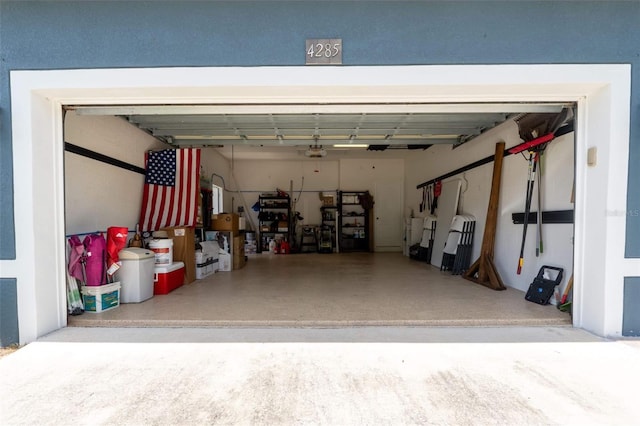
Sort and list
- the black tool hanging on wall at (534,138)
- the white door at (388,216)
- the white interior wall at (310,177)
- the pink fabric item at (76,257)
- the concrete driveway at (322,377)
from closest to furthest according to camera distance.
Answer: the concrete driveway at (322,377) → the pink fabric item at (76,257) → the black tool hanging on wall at (534,138) → the white door at (388,216) → the white interior wall at (310,177)

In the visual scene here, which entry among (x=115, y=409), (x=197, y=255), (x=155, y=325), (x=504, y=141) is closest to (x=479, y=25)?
(x=504, y=141)

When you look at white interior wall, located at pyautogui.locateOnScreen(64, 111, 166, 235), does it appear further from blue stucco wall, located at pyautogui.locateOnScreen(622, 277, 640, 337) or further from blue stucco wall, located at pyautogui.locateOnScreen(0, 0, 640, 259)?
blue stucco wall, located at pyautogui.locateOnScreen(622, 277, 640, 337)

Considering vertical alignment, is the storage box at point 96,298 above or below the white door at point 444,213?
below

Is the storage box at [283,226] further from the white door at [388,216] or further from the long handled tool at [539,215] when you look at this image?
the long handled tool at [539,215]

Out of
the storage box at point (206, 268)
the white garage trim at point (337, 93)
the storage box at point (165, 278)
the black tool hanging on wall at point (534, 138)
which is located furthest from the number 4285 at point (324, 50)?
the storage box at point (206, 268)

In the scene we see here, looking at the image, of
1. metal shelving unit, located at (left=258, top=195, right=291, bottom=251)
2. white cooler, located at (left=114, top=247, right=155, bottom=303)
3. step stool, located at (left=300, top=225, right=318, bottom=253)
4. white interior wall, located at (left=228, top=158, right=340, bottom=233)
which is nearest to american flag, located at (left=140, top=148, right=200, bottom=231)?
white cooler, located at (left=114, top=247, right=155, bottom=303)

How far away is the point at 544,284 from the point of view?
374cm

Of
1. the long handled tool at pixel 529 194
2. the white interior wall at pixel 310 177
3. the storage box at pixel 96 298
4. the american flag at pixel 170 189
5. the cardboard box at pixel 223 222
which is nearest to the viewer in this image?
the storage box at pixel 96 298

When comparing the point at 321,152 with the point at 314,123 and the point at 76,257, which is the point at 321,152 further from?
the point at 76,257

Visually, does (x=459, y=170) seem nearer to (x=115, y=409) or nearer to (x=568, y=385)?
(x=568, y=385)

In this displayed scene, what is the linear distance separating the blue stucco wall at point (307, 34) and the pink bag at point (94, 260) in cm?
71

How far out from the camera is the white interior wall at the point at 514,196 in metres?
3.68

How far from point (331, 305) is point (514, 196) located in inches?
125

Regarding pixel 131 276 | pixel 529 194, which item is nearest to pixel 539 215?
pixel 529 194
